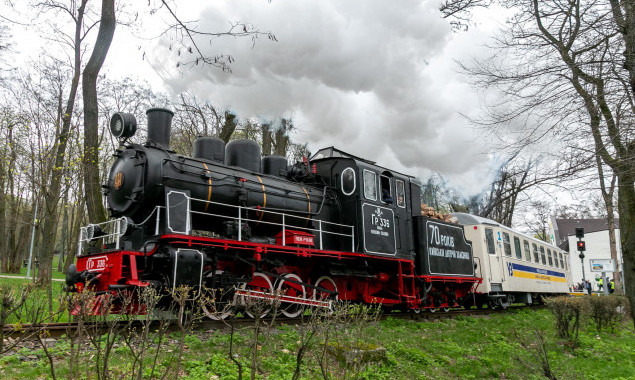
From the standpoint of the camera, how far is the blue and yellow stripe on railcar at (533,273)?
16.6m

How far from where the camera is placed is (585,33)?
20.0 ft

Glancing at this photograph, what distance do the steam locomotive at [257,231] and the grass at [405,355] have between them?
2.51 ft

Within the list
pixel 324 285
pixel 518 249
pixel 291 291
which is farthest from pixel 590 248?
pixel 291 291

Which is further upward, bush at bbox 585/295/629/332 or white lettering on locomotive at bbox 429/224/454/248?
white lettering on locomotive at bbox 429/224/454/248

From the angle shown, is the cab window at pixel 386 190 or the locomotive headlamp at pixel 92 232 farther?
the cab window at pixel 386 190

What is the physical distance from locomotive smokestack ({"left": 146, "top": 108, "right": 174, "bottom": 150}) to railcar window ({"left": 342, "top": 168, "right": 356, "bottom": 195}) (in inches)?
169

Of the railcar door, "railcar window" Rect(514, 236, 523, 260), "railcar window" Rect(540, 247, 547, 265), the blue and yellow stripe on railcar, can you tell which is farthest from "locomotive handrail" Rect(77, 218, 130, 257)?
"railcar window" Rect(540, 247, 547, 265)

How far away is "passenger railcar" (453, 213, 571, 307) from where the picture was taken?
1540 centimetres

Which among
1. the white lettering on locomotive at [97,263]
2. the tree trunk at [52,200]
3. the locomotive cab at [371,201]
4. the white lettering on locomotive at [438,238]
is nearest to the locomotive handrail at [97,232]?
the white lettering on locomotive at [97,263]

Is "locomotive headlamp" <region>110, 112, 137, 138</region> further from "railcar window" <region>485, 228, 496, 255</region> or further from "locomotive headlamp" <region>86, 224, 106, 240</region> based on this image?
"railcar window" <region>485, 228, 496, 255</region>

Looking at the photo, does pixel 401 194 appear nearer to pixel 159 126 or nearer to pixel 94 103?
pixel 159 126

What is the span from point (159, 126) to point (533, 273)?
→ 1590 cm

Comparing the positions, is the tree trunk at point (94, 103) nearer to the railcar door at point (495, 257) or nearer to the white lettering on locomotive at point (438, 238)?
the white lettering on locomotive at point (438, 238)

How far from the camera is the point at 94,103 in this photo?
1146 centimetres
